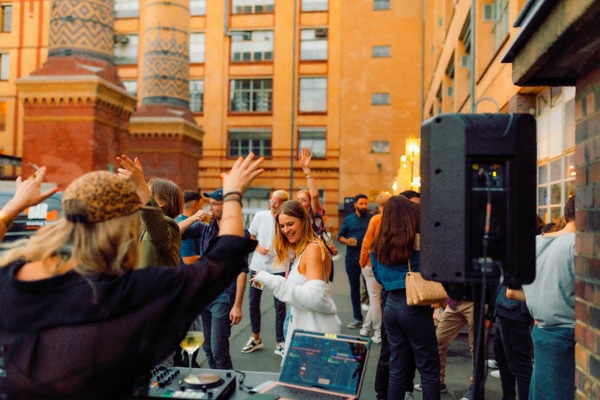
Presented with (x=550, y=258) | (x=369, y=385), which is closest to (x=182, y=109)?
(x=369, y=385)

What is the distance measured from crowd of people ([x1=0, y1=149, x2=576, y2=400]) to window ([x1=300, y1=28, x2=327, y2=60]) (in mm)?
30338

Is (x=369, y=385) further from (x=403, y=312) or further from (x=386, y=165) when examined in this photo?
(x=386, y=165)

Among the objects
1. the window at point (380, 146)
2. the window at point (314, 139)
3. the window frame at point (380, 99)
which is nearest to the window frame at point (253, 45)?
the window at point (314, 139)

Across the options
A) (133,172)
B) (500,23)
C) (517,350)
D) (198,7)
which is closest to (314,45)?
(198,7)

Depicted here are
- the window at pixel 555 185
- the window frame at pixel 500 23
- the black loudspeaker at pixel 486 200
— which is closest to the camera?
the black loudspeaker at pixel 486 200

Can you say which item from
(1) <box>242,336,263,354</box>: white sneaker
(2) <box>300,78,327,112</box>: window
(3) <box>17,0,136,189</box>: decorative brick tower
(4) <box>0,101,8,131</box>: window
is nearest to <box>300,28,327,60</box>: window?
(2) <box>300,78,327,112</box>: window

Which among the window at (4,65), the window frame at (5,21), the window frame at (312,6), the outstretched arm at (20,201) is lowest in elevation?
the outstretched arm at (20,201)

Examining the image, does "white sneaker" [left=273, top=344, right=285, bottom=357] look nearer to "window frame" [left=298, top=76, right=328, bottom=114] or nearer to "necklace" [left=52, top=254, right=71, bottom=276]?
"necklace" [left=52, top=254, right=71, bottom=276]

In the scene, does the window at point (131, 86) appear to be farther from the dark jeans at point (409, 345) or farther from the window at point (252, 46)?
the dark jeans at point (409, 345)

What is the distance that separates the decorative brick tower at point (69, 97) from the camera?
13109 mm

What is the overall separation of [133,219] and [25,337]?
1.64 ft

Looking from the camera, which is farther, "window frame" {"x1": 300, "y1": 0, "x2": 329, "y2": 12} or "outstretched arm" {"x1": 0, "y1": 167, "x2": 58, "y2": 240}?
"window frame" {"x1": 300, "y1": 0, "x2": 329, "y2": 12}

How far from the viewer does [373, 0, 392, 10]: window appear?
32.8 metres

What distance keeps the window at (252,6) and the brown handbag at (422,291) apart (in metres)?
32.9
